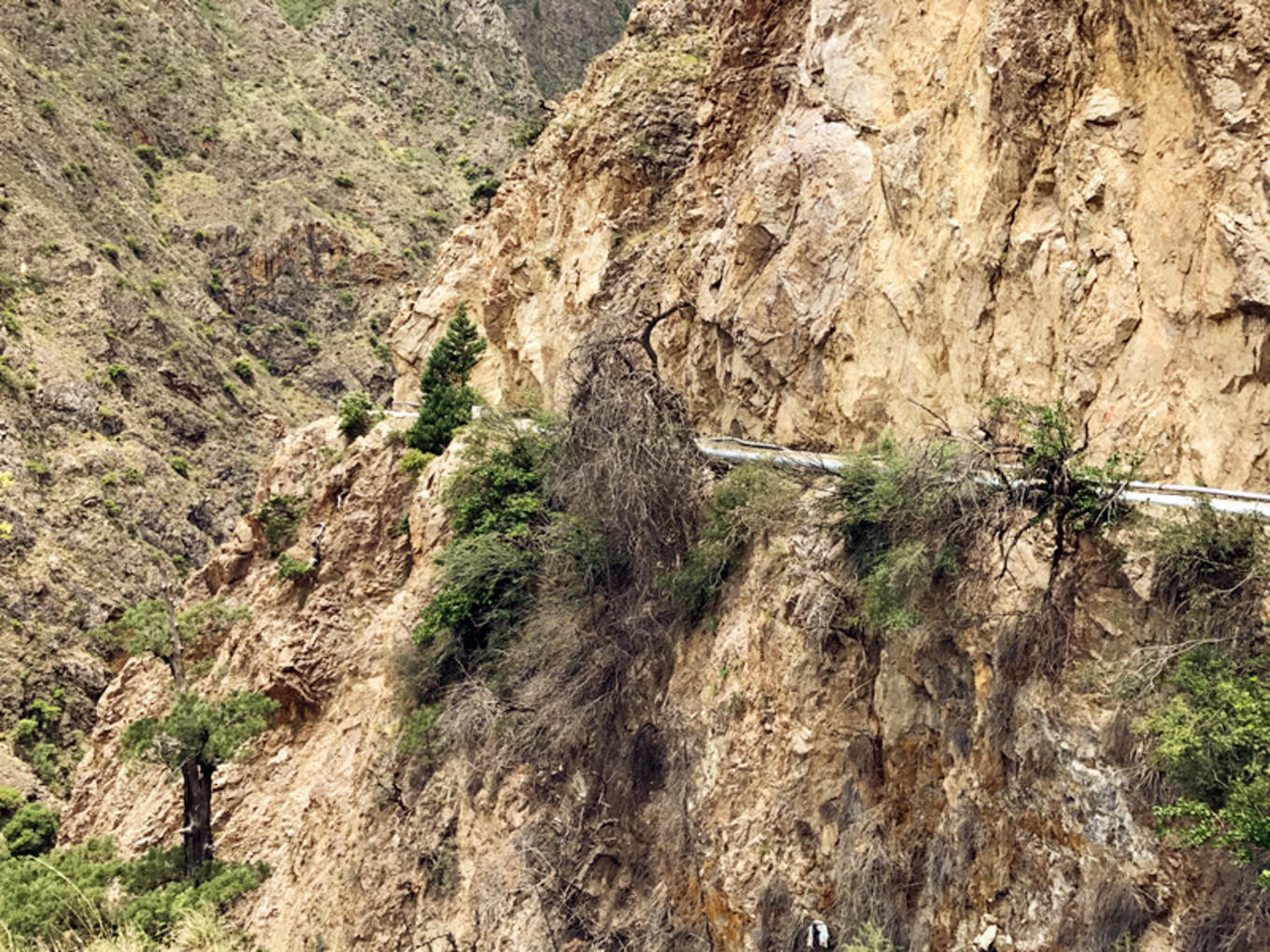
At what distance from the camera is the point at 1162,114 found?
10.8m

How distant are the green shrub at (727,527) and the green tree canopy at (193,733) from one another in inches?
432

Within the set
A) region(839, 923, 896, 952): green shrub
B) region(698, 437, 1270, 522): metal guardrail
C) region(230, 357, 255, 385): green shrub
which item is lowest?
region(839, 923, 896, 952): green shrub

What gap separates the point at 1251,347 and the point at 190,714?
19763 millimetres

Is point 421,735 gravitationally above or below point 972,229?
below

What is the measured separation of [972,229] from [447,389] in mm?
15947

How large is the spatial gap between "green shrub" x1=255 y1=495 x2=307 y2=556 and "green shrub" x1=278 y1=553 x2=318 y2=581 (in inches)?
68.4

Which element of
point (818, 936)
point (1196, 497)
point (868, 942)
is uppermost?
point (1196, 497)

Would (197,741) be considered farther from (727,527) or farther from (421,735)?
(727,527)

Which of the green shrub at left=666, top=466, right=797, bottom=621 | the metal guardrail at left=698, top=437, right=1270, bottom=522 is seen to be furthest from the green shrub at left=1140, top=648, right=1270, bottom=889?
the green shrub at left=666, top=466, right=797, bottom=621

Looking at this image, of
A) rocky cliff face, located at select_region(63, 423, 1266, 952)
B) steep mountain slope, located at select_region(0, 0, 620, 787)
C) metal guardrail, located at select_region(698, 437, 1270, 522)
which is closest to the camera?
metal guardrail, located at select_region(698, 437, 1270, 522)

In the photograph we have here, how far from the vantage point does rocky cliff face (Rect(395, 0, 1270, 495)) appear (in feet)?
32.6

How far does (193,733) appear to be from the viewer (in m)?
20.3

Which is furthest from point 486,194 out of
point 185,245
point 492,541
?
point 185,245

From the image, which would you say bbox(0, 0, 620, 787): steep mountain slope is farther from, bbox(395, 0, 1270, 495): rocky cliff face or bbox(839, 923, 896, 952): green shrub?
bbox(839, 923, 896, 952): green shrub
